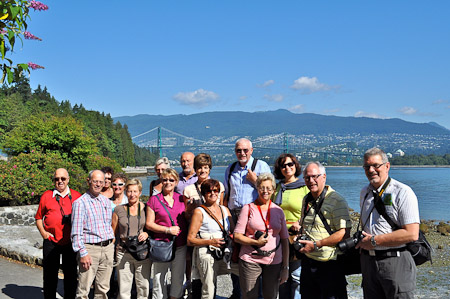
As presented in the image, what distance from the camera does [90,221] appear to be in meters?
4.21

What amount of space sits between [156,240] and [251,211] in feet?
3.32

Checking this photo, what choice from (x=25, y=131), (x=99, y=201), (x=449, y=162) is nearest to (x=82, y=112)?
(x=25, y=131)

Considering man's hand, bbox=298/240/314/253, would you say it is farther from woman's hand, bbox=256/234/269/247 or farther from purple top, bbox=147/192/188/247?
purple top, bbox=147/192/188/247

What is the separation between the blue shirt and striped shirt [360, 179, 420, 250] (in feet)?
4.63

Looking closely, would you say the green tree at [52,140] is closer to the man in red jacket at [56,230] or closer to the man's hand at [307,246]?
the man in red jacket at [56,230]

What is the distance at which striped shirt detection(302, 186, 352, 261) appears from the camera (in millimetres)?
3500

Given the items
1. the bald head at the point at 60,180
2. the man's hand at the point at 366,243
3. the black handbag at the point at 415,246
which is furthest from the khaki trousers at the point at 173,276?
the black handbag at the point at 415,246

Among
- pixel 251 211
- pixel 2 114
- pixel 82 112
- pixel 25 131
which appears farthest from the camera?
pixel 82 112

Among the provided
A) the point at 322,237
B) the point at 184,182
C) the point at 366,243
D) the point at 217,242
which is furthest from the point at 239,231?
the point at 184,182

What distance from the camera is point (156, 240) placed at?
4223 millimetres

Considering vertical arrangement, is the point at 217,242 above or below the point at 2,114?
below

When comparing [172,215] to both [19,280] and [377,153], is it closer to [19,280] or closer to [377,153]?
[377,153]

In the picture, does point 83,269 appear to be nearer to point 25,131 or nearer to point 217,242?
point 217,242

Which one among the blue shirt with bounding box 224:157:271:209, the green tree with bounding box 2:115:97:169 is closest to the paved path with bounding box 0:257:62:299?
the blue shirt with bounding box 224:157:271:209
